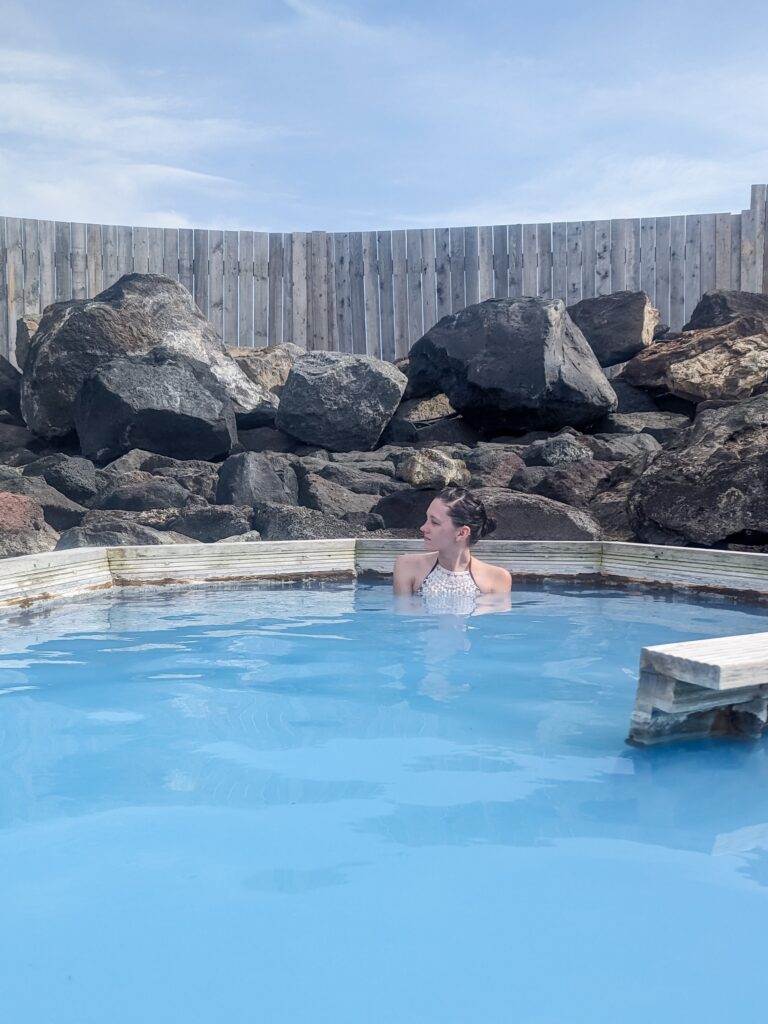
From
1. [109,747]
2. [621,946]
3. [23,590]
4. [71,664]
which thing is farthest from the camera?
[23,590]

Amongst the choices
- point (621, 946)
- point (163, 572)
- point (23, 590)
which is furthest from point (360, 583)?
point (621, 946)

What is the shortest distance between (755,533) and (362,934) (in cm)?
555

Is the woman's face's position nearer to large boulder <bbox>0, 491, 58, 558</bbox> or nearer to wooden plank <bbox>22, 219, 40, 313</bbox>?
large boulder <bbox>0, 491, 58, 558</bbox>

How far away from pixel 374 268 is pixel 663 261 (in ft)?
12.6

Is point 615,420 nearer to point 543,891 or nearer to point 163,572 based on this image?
point 163,572

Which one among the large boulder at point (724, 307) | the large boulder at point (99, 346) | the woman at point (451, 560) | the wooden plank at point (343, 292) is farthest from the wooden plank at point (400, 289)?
the woman at point (451, 560)

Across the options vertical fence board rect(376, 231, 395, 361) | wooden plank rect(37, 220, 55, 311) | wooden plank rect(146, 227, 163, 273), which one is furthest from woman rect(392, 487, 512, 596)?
wooden plank rect(37, 220, 55, 311)

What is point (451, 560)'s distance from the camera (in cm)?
627

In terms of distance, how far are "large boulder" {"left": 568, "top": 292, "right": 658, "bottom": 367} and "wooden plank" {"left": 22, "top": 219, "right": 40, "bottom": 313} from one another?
704 centimetres

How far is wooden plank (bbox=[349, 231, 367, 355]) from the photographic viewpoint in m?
13.9

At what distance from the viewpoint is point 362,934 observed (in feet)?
7.46

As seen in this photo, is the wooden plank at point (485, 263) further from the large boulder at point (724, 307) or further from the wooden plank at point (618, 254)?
the large boulder at point (724, 307)

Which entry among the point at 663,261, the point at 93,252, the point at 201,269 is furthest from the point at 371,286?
the point at 663,261

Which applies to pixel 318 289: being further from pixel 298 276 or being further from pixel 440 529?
pixel 440 529
